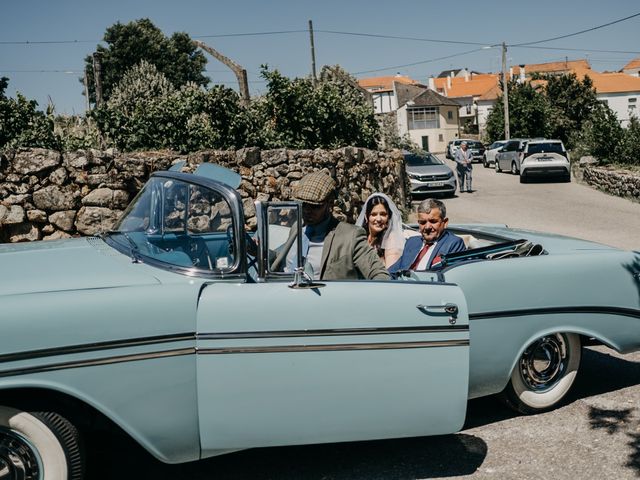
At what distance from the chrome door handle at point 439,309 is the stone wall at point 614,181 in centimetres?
1788

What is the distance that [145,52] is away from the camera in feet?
196

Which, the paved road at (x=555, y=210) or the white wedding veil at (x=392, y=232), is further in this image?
the paved road at (x=555, y=210)

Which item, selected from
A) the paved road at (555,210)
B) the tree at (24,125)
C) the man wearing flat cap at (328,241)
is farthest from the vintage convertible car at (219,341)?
the paved road at (555,210)

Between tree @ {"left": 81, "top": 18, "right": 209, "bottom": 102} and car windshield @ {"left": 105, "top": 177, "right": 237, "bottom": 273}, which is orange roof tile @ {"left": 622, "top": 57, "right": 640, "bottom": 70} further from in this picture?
car windshield @ {"left": 105, "top": 177, "right": 237, "bottom": 273}

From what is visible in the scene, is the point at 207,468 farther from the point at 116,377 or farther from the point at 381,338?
the point at 381,338

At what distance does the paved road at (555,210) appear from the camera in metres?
14.4

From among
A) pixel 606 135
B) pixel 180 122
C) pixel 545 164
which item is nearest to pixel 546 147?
pixel 545 164

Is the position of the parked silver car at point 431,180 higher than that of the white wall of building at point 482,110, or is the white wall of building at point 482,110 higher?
the white wall of building at point 482,110

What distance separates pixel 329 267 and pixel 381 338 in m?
0.91

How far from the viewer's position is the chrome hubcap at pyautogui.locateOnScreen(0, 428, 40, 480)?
10.6 ft

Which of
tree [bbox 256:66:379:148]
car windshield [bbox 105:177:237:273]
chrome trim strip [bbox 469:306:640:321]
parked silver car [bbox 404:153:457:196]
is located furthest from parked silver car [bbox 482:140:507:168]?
car windshield [bbox 105:177:237:273]

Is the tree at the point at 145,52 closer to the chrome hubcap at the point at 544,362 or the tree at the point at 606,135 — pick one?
the tree at the point at 606,135

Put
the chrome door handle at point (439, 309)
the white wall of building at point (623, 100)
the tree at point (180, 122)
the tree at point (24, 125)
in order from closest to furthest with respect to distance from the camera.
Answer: the chrome door handle at point (439, 309) < the tree at point (24, 125) < the tree at point (180, 122) < the white wall of building at point (623, 100)

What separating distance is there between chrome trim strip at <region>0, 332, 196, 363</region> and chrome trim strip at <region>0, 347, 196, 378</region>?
5 centimetres
